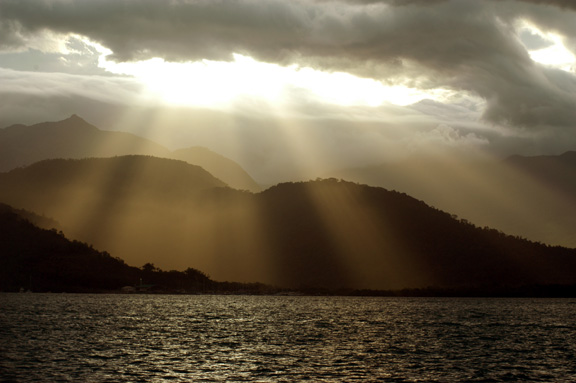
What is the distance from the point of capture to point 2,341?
110375 millimetres

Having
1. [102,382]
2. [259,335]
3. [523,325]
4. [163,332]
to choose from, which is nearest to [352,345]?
[259,335]

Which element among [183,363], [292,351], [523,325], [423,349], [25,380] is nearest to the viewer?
[25,380]

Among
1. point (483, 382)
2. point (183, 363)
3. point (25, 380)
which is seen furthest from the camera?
point (183, 363)

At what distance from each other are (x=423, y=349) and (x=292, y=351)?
23762 mm

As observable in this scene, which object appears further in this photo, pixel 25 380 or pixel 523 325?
pixel 523 325

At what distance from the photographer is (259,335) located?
449 ft

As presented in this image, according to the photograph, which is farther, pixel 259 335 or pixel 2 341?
pixel 259 335

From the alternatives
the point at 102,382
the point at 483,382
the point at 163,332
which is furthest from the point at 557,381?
the point at 163,332

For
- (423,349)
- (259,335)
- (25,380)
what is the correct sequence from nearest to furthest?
(25,380)
(423,349)
(259,335)

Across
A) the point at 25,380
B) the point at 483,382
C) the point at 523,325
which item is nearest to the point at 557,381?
the point at 483,382

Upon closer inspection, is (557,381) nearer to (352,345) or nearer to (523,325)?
(352,345)

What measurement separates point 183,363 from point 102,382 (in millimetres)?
18507

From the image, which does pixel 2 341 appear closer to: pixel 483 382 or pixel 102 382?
pixel 102 382

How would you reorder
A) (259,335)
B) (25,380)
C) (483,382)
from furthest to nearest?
(259,335), (483,382), (25,380)
